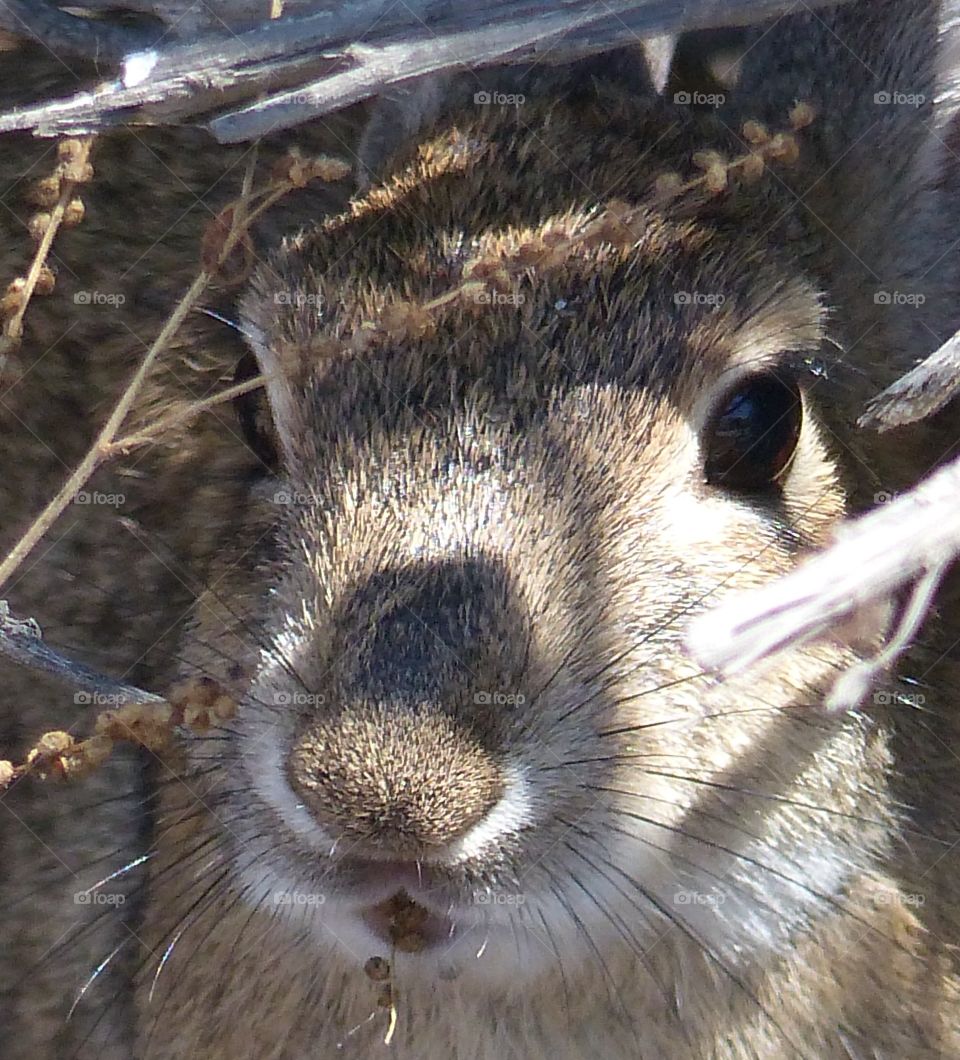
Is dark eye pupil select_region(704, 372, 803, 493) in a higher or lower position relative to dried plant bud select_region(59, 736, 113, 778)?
higher

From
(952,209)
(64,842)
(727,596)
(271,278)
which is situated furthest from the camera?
(64,842)

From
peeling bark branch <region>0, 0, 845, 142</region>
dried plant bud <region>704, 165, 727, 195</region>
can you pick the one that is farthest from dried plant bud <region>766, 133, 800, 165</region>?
peeling bark branch <region>0, 0, 845, 142</region>

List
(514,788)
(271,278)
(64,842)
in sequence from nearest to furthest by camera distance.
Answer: (514,788) → (271,278) → (64,842)

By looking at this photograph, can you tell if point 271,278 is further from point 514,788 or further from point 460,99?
point 514,788

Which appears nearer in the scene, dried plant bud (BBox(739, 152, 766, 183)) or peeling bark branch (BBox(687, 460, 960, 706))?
peeling bark branch (BBox(687, 460, 960, 706))

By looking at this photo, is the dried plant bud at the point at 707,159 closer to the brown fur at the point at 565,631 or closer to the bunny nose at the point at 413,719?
the brown fur at the point at 565,631

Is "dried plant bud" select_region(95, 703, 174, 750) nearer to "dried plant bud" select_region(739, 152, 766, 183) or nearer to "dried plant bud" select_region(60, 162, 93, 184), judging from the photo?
"dried plant bud" select_region(60, 162, 93, 184)

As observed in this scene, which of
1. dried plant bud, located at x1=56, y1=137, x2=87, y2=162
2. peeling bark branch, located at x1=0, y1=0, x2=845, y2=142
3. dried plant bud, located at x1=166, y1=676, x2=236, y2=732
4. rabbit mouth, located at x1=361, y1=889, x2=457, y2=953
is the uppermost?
peeling bark branch, located at x1=0, y1=0, x2=845, y2=142

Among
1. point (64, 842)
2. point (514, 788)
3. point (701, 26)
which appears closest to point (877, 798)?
point (514, 788)
